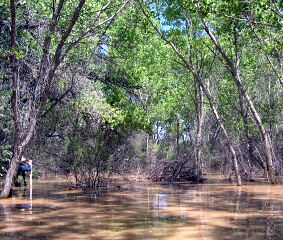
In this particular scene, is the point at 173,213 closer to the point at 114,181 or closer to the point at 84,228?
the point at 84,228

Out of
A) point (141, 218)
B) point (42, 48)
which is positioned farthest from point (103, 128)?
point (141, 218)

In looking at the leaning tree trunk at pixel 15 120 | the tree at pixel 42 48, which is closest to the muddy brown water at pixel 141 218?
the leaning tree trunk at pixel 15 120

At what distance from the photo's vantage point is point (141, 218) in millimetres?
10102

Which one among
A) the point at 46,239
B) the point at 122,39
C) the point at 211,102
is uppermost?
the point at 122,39

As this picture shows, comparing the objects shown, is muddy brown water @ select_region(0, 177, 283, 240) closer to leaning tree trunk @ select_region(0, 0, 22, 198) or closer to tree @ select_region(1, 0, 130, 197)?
leaning tree trunk @ select_region(0, 0, 22, 198)

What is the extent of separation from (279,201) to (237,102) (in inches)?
583

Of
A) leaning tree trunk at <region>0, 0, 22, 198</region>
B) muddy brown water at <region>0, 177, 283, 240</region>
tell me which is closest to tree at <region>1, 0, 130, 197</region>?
leaning tree trunk at <region>0, 0, 22, 198</region>

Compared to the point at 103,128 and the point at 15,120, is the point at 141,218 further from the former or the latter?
the point at 103,128

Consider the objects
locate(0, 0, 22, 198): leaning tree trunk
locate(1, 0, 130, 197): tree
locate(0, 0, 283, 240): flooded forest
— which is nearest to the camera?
locate(0, 0, 283, 240): flooded forest

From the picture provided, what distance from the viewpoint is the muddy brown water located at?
26.5 ft

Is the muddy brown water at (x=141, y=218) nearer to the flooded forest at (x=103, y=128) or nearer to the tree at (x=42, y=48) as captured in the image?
the flooded forest at (x=103, y=128)

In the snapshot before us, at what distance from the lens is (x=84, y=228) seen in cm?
881

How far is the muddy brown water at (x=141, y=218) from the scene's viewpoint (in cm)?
809

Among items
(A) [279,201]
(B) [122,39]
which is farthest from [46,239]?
(B) [122,39]
